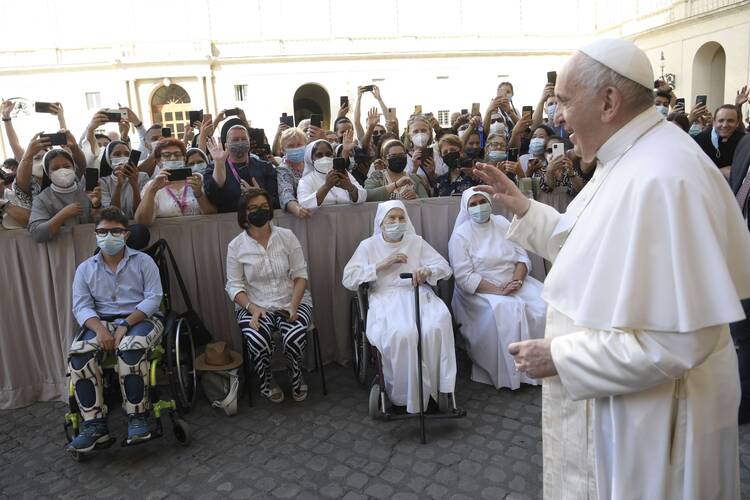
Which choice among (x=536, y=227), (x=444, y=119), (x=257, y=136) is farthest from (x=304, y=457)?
(x=444, y=119)

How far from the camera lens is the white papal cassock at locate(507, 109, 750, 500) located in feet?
4.84

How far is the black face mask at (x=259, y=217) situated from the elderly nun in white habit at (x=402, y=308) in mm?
848

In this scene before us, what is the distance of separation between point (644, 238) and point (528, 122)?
596 cm

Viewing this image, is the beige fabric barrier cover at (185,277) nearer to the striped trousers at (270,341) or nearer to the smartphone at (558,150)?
the striped trousers at (270,341)

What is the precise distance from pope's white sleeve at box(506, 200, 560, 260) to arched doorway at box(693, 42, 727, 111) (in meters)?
27.6

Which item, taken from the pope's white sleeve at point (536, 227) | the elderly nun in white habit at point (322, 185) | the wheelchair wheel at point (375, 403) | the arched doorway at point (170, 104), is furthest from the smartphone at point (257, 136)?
the arched doorway at point (170, 104)

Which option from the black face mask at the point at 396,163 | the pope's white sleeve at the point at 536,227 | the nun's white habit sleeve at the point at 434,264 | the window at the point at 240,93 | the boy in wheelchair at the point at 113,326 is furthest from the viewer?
the window at the point at 240,93

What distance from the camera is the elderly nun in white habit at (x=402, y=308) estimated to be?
4.28 metres

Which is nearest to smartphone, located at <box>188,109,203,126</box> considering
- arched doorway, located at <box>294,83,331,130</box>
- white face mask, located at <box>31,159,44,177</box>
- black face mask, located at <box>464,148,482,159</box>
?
white face mask, located at <box>31,159,44,177</box>

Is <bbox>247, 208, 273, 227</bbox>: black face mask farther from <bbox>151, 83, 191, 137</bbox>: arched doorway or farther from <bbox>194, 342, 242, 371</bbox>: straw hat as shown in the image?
<bbox>151, 83, 191, 137</bbox>: arched doorway

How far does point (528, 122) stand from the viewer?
710 cm

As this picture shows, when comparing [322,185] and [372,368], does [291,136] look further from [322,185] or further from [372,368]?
A: [372,368]

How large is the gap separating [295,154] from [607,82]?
184 inches

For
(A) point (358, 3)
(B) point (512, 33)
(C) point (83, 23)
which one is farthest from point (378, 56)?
(C) point (83, 23)
